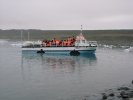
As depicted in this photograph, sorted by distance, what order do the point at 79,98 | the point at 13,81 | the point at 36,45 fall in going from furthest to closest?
the point at 36,45 < the point at 13,81 < the point at 79,98

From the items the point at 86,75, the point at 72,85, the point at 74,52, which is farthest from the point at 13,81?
the point at 74,52

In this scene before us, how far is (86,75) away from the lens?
25.6 m

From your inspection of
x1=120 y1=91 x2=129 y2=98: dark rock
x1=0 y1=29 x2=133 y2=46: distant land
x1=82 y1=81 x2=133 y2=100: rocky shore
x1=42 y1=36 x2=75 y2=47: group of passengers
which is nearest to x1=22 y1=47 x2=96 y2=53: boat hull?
x1=42 y1=36 x2=75 y2=47: group of passengers

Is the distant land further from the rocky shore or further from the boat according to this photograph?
the rocky shore

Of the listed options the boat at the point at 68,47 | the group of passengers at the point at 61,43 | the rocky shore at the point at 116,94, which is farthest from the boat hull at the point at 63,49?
the rocky shore at the point at 116,94

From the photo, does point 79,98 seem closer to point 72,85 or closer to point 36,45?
point 72,85

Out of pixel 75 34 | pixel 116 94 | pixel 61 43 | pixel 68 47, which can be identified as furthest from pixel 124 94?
pixel 75 34

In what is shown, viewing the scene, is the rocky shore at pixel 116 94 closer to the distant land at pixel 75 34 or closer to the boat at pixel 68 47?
the boat at pixel 68 47

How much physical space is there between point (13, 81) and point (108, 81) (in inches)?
227

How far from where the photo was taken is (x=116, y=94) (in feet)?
59.2

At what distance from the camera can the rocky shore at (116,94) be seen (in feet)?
55.9

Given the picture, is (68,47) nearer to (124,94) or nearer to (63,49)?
(63,49)

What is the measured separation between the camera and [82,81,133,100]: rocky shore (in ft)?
55.9

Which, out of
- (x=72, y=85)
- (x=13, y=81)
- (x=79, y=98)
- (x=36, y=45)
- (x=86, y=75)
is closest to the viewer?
(x=79, y=98)
